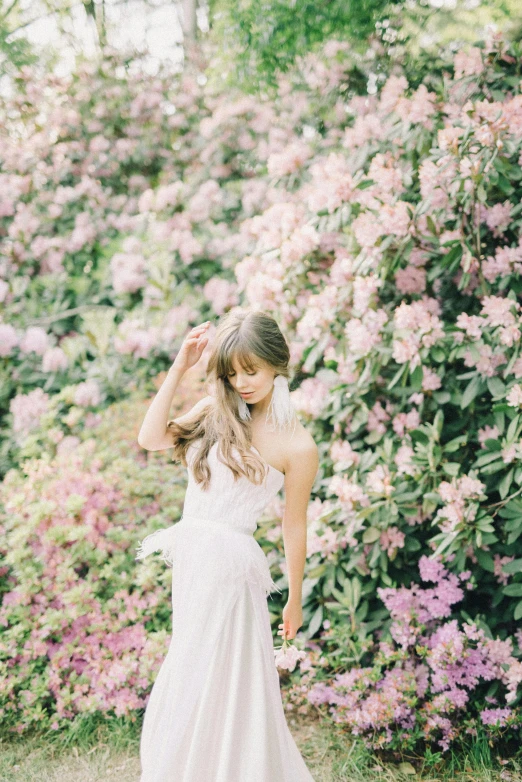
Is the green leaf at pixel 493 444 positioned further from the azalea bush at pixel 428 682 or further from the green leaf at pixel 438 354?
the azalea bush at pixel 428 682

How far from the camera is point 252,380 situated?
66.1 inches

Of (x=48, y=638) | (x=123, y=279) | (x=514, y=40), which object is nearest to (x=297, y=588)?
(x=48, y=638)

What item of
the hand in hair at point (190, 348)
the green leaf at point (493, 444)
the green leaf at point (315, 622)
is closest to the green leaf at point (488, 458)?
the green leaf at point (493, 444)

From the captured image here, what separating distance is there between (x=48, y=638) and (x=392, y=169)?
8.22ft

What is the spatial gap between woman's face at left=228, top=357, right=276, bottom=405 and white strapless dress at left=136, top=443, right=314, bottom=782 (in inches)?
6.8

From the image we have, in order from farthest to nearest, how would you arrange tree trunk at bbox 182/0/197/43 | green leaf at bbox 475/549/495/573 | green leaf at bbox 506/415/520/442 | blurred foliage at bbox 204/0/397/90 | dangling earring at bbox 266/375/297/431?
tree trunk at bbox 182/0/197/43 < blurred foliage at bbox 204/0/397/90 < green leaf at bbox 475/549/495/573 < green leaf at bbox 506/415/520/442 < dangling earring at bbox 266/375/297/431

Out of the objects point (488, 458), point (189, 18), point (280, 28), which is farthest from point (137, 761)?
point (189, 18)

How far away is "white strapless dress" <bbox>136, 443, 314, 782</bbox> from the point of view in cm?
163

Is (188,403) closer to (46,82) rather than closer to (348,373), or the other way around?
(348,373)

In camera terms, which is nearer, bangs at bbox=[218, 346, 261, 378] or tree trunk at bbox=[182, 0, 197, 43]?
bangs at bbox=[218, 346, 261, 378]

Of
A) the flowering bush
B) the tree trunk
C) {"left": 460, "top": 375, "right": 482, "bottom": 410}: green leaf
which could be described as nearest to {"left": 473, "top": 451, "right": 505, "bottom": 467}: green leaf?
{"left": 460, "top": 375, "right": 482, "bottom": 410}: green leaf

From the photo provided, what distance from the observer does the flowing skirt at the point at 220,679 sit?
1625mm

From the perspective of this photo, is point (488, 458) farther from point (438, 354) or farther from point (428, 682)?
point (428, 682)

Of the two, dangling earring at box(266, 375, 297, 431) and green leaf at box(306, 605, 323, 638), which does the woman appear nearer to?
dangling earring at box(266, 375, 297, 431)
